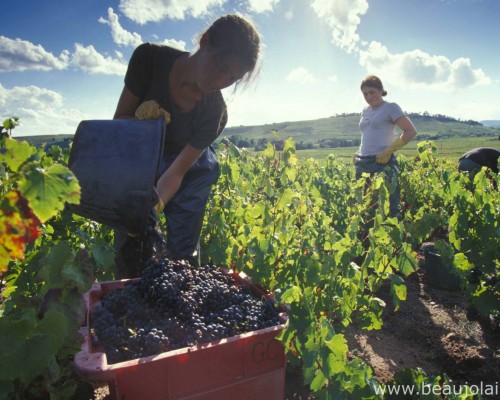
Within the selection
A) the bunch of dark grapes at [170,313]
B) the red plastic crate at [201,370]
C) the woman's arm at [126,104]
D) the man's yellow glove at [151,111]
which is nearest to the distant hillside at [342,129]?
the woman's arm at [126,104]

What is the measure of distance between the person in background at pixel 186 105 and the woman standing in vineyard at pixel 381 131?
249 cm

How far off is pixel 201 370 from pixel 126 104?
5.71 feet

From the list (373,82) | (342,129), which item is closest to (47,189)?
(373,82)

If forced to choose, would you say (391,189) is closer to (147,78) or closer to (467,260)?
(467,260)

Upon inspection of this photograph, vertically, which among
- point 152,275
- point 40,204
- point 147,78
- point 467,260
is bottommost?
point 467,260

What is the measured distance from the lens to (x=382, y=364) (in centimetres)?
267

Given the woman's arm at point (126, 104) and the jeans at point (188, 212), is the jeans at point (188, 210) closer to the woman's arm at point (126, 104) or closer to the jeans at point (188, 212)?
the jeans at point (188, 212)

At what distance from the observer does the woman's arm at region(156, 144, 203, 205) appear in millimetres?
2355

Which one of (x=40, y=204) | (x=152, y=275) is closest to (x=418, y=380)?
(x=152, y=275)

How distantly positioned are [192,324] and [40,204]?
1.00 metres

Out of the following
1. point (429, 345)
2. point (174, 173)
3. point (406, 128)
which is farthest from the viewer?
point (406, 128)

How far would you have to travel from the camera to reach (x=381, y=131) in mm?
4691

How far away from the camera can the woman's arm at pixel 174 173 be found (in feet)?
7.73

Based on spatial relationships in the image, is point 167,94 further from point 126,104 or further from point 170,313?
point 170,313
